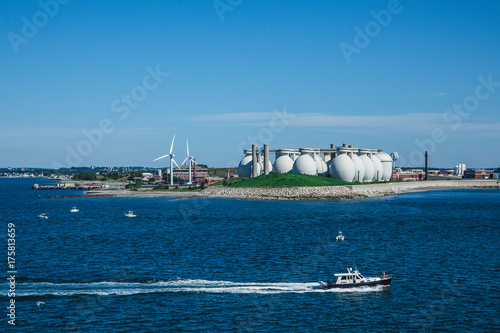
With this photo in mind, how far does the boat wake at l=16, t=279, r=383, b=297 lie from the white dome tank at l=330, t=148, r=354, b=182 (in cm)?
13315

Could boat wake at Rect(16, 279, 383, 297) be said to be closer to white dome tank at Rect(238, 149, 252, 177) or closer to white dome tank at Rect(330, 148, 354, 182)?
white dome tank at Rect(330, 148, 354, 182)

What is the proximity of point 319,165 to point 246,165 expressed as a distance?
27.8 m

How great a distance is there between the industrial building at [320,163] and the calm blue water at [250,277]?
3526 inches

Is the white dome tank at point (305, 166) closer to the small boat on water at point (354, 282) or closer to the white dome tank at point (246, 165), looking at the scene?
the white dome tank at point (246, 165)

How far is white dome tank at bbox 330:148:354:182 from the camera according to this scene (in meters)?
171

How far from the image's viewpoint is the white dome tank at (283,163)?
18288 centimetres

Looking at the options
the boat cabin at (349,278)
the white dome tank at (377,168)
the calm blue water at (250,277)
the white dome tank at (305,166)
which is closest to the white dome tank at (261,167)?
the white dome tank at (305,166)

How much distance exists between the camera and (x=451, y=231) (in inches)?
2975

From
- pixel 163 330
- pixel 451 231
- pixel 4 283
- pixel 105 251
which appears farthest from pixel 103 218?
pixel 163 330

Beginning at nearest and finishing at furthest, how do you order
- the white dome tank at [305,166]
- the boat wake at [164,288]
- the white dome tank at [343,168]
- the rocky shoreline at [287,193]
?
the boat wake at [164,288]
the rocky shoreline at [287,193]
the white dome tank at [343,168]
the white dome tank at [305,166]

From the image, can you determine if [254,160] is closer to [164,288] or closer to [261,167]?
[261,167]

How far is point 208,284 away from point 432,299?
56.1ft

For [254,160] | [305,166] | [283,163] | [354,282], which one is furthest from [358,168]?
[354,282]

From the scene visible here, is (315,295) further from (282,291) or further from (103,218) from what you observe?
(103,218)
